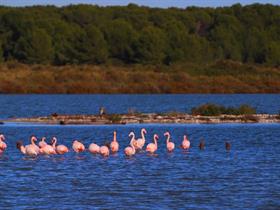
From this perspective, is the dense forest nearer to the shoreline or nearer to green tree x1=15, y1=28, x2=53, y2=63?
green tree x1=15, y1=28, x2=53, y2=63

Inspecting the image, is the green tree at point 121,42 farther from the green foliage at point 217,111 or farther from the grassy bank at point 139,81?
the green foliage at point 217,111

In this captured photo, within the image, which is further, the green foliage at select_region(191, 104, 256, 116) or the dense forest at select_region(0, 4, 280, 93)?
the dense forest at select_region(0, 4, 280, 93)

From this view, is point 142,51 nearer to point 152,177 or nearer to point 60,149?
point 60,149

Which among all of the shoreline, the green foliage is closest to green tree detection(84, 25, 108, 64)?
the green foliage

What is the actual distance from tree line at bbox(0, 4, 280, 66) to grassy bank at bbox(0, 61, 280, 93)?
9019 millimetres

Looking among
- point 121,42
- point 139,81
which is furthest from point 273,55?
point 139,81

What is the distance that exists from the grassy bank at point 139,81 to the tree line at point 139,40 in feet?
29.6

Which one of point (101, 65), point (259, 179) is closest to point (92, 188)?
point (259, 179)

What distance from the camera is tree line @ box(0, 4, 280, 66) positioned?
96.0m

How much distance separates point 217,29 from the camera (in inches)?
4183

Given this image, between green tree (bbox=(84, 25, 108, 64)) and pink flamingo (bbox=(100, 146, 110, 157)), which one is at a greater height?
green tree (bbox=(84, 25, 108, 64))

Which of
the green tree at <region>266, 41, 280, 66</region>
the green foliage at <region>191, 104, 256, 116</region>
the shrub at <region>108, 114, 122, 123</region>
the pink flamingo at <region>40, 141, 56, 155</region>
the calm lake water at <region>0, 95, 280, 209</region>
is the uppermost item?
the green tree at <region>266, 41, 280, 66</region>

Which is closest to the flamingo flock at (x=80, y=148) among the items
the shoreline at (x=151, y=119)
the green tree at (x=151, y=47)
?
the shoreline at (x=151, y=119)

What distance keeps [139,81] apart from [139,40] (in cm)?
1196
